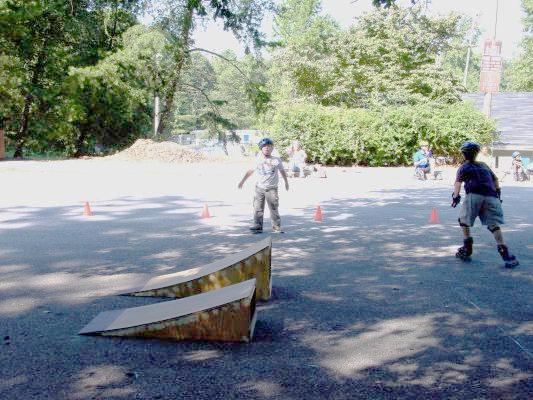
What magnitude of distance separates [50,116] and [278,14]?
1299 centimetres

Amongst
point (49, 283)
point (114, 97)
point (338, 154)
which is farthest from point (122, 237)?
point (114, 97)

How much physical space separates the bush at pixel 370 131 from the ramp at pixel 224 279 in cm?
2350

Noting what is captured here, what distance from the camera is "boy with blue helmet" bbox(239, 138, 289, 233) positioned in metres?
11.0

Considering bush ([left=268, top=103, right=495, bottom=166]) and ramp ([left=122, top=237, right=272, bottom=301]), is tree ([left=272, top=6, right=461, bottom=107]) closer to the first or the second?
bush ([left=268, top=103, right=495, bottom=166])

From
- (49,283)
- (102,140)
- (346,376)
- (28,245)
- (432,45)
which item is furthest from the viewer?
(432,45)

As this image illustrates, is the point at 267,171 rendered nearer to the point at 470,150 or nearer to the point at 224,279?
the point at 470,150

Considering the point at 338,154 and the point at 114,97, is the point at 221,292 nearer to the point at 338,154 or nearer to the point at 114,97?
the point at 338,154

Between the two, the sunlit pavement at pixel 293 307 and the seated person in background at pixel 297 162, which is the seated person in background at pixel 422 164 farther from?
the sunlit pavement at pixel 293 307

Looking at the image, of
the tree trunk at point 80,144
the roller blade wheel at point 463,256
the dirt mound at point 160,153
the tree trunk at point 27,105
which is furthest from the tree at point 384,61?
the roller blade wheel at point 463,256

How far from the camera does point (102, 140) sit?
36719 millimetres

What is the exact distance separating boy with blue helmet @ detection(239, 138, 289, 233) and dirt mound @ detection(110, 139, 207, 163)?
60.5 ft

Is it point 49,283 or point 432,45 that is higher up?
point 432,45

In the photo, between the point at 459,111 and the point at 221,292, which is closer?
the point at 221,292

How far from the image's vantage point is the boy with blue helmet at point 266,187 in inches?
434
